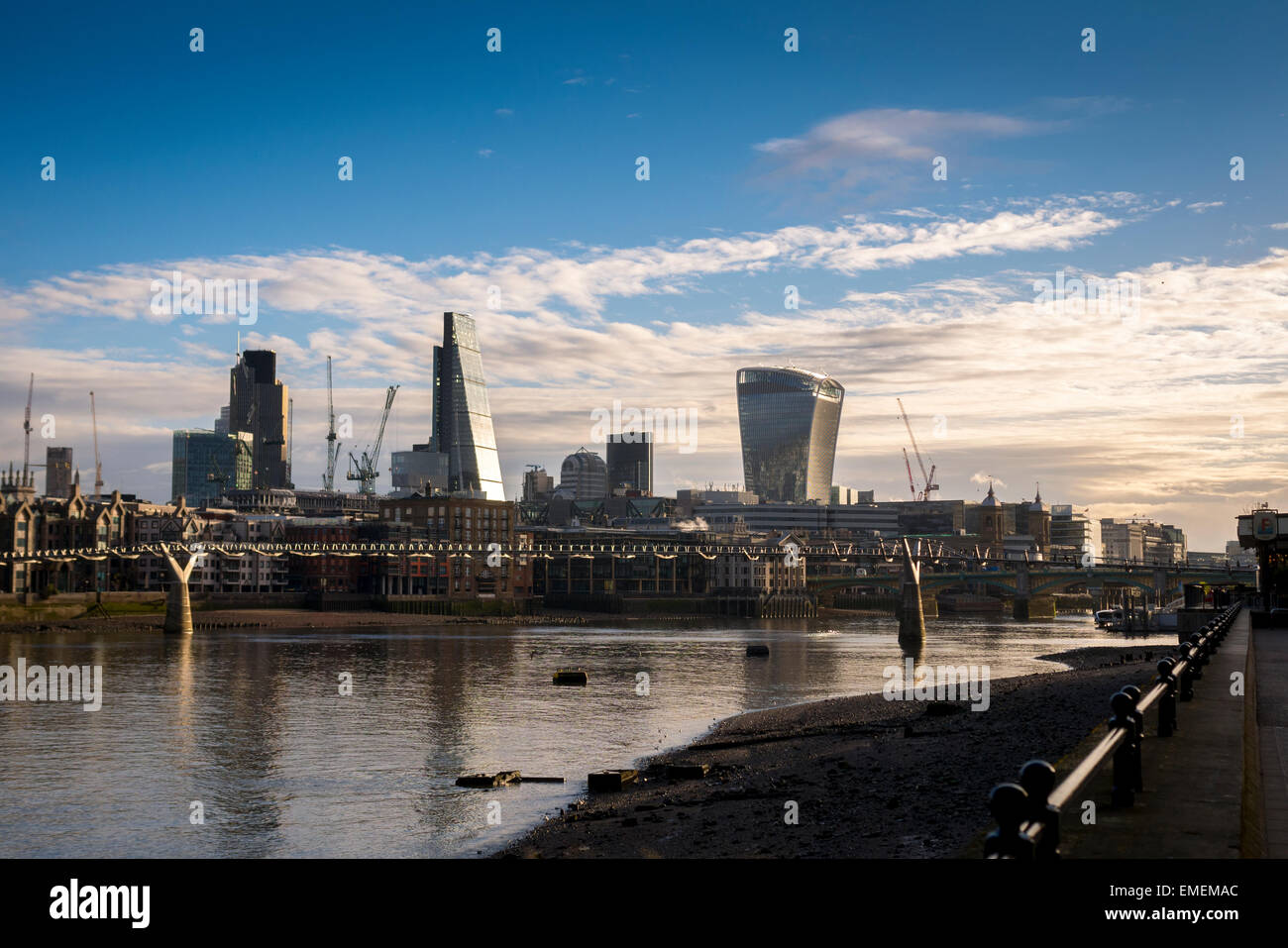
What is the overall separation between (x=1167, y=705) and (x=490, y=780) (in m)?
25.7

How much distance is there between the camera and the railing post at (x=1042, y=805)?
6.29 metres

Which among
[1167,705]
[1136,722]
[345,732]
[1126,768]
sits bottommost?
[345,732]

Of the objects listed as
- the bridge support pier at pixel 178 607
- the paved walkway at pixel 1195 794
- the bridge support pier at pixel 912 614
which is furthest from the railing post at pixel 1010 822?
the bridge support pier at pixel 178 607

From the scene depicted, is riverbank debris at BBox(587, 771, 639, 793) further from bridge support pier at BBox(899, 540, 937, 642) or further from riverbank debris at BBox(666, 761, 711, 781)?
bridge support pier at BBox(899, 540, 937, 642)

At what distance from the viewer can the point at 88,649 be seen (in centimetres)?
10012

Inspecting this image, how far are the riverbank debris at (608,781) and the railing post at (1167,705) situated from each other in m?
21.3

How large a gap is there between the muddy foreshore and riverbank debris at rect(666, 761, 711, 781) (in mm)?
251

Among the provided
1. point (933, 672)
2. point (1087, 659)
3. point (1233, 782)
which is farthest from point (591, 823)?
point (1087, 659)

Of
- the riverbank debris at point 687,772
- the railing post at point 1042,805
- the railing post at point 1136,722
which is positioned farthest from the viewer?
the riverbank debris at point 687,772

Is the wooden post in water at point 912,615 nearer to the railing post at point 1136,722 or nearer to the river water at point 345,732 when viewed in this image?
the river water at point 345,732

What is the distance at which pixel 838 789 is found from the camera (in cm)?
2745

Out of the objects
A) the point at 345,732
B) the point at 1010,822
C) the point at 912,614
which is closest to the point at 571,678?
the point at 345,732

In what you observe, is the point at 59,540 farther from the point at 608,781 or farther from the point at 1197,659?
the point at 1197,659

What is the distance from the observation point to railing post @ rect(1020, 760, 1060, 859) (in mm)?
6289
